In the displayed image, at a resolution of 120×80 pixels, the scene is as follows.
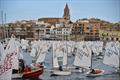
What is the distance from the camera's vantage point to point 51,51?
14.2ft

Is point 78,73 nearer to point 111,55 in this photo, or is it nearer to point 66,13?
point 111,55

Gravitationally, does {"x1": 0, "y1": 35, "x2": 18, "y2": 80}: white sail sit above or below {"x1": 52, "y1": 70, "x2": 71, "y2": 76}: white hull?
above

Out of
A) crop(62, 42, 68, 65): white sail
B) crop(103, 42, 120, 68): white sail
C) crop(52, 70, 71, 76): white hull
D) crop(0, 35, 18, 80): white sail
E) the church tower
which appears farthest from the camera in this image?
crop(62, 42, 68, 65): white sail

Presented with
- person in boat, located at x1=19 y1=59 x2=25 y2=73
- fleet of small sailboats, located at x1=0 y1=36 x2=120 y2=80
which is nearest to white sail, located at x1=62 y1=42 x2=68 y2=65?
fleet of small sailboats, located at x1=0 y1=36 x2=120 y2=80

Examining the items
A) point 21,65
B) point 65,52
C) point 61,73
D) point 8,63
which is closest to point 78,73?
point 61,73

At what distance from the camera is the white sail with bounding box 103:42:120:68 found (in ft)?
12.4

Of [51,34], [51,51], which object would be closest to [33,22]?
[51,34]

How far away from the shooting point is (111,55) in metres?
4.03

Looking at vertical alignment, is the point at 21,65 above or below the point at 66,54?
below

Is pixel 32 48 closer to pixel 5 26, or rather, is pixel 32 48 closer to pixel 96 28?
pixel 5 26

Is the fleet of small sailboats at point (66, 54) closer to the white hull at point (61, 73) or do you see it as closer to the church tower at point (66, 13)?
the white hull at point (61, 73)

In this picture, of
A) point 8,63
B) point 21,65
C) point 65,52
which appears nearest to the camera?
point 8,63

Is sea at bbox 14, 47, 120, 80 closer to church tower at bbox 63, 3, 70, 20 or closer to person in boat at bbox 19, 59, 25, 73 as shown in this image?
person in boat at bbox 19, 59, 25, 73

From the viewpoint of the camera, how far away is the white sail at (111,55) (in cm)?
378
